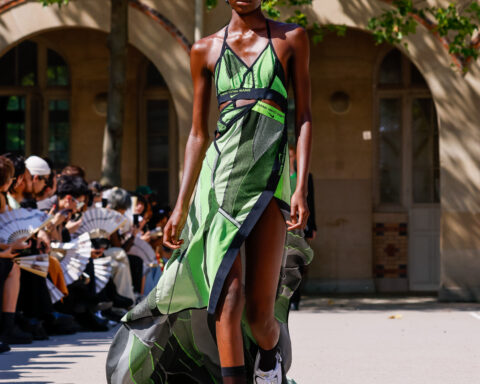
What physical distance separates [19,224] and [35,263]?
456 millimetres

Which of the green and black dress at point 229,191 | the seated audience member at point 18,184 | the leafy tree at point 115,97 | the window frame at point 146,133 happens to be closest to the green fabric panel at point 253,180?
the green and black dress at point 229,191

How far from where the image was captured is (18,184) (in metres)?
9.28

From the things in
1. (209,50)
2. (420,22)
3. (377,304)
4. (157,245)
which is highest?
(420,22)

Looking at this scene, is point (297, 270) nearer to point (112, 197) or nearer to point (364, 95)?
point (112, 197)

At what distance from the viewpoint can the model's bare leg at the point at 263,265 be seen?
4.70 m

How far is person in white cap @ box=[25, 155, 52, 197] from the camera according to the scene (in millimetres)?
9477

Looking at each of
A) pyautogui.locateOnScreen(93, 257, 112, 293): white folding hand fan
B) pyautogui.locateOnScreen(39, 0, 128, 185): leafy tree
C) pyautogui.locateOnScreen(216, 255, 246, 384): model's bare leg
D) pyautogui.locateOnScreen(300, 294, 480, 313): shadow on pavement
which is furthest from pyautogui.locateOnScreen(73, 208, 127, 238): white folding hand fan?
pyautogui.locateOnScreen(216, 255, 246, 384): model's bare leg

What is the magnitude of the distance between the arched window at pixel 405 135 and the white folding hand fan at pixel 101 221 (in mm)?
7831

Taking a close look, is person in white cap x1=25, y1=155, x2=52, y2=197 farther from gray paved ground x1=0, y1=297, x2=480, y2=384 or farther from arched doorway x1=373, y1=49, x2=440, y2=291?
arched doorway x1=373, y1=49, x2=440, y2=291

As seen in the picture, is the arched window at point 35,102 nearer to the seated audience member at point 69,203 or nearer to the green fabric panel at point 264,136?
the seated audience member at point 69,203

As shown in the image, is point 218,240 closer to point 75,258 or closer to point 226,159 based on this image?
point 226,159

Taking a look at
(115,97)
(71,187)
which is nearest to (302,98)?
(71,187)

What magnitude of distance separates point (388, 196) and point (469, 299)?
2.72 metres

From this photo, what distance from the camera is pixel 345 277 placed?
17344 mm
